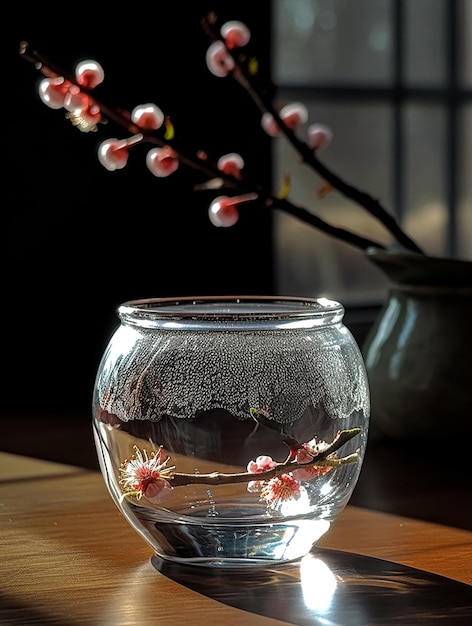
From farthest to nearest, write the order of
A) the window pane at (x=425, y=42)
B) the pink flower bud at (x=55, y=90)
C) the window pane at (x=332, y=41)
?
the window pane at (x=425, y=42)
the window pane at (x=332, y=41)
the pink flower bud at (x=55, y=90)

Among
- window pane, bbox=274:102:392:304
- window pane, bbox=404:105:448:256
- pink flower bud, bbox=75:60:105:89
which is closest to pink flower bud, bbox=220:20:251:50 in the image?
pink flower bud, bbox=75:60:105:89

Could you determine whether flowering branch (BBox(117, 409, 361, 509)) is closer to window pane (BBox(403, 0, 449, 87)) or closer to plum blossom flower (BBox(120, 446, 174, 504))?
plum blossom flower (BBox(120, 446, 174, 504))

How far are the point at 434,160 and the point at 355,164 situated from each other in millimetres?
156

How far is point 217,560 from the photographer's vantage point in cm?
63

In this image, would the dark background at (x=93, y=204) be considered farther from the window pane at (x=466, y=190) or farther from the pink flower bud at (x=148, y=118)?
the window pane at (x=466, y=190)

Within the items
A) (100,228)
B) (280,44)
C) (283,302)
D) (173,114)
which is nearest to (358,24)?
(280,44)

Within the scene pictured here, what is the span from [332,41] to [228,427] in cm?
116

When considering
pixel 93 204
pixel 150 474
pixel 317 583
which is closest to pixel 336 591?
pixel 317 583

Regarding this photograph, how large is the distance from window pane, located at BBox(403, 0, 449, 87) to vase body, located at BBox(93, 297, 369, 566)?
1.19 metres

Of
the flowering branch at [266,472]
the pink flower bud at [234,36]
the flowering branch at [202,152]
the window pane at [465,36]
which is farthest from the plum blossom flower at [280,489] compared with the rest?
the window pane at [465,36]

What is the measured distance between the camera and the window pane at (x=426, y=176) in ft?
5.74

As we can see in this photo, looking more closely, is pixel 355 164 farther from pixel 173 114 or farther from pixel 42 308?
pixel 42 308

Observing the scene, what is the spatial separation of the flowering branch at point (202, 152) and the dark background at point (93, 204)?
31 cm

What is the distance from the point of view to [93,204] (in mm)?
1284
